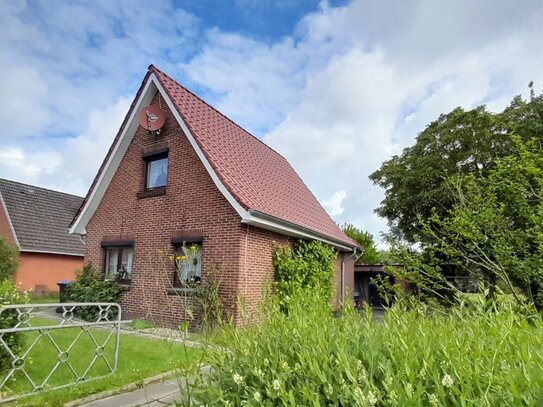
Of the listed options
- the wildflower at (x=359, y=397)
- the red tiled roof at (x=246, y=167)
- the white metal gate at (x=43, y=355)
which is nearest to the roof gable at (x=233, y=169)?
the red tiled roof at (x=246, y=167)

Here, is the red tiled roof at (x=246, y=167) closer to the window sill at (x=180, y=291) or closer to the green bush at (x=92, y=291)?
the window sill at (x=180, y=291)

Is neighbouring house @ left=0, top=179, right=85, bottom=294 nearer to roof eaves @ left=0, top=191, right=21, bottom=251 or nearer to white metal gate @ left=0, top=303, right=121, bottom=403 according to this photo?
roof eaves @ left=0, top=191, right=21, bottom=251

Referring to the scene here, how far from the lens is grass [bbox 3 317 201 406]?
13.5 feet

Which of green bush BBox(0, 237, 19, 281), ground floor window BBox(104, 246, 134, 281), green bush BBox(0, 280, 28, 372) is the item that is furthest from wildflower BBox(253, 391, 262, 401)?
green bush BBox(0, 237, 19, 281)

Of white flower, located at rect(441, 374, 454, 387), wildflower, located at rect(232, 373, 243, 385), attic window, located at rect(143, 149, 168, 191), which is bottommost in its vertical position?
wildflower, located at rect(232, 373, 243, 385)

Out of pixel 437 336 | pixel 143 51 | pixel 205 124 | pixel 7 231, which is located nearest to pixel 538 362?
pixel 437 336

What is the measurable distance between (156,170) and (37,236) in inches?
484

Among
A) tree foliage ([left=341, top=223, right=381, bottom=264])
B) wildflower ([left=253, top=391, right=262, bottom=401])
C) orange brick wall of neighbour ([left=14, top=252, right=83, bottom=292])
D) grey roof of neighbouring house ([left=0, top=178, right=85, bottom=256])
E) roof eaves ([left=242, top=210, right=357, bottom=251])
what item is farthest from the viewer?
tree foliage ([left=341, top=223, right=381, bottom=264])

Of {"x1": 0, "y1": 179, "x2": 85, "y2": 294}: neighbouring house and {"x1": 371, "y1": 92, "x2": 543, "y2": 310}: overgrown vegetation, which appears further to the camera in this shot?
{"x1": 0, "y1": 179, "x2": 85, "y2": 294}: neighbouring house

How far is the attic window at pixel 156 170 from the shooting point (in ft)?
35.9

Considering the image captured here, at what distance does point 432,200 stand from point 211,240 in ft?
45.1

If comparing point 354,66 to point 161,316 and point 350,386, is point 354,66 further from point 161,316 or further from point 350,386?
point 350,386

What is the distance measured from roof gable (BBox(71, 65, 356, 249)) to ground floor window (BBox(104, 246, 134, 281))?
183 centimetres

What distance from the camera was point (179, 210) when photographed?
998cm
